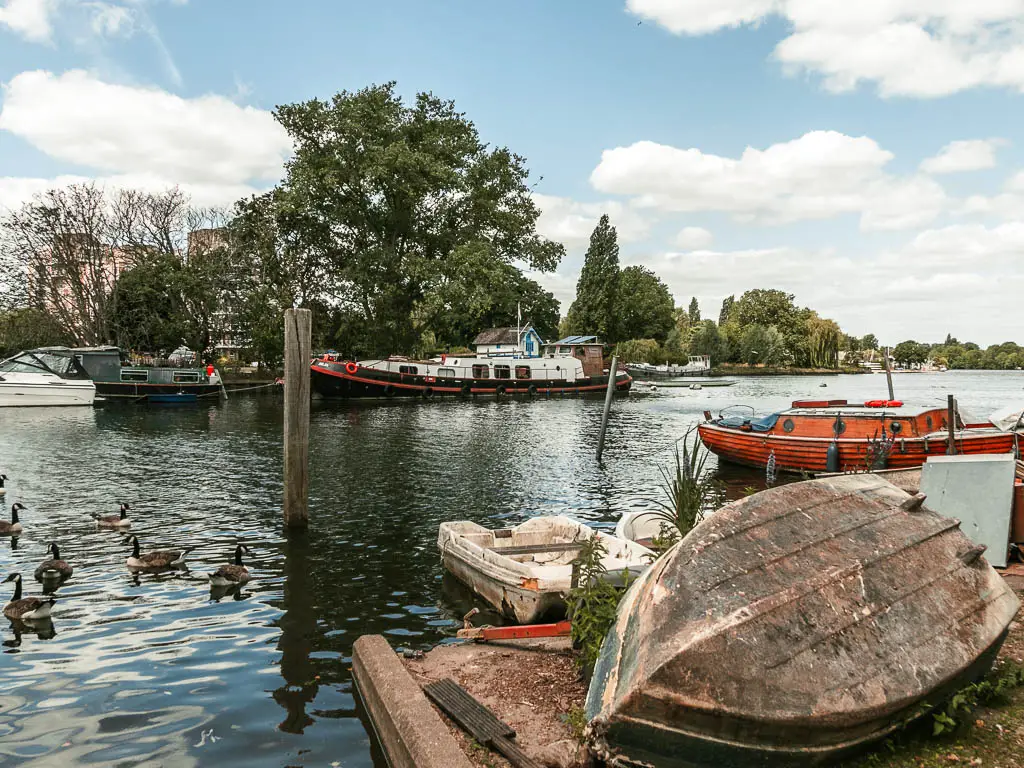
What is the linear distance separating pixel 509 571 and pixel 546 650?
157cm

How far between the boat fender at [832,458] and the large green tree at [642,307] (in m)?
73.2

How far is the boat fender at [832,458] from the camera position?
1775 centimetres

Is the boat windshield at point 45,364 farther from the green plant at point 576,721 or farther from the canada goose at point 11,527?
the green plant at point 576,721

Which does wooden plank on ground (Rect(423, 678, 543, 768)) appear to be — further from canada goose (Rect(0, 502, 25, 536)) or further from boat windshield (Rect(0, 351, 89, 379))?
boat windshield (Rect(0, 351, 89, 379))

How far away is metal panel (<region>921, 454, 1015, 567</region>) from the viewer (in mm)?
8117

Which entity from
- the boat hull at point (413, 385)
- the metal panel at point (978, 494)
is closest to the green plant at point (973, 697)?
the metal panel at point (978, 494)

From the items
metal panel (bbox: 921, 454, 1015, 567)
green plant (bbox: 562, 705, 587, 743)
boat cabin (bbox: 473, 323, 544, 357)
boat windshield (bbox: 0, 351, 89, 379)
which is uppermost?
boat cabin (bbox: 473, 323, 544, 357)

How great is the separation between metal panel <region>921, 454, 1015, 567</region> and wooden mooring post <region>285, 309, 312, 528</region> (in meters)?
9.41

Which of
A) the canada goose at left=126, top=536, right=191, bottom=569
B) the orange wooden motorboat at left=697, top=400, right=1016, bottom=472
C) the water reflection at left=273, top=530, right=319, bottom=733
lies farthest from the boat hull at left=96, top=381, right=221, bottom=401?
the canada goose at left=126, top=536, right=191, bottom=569

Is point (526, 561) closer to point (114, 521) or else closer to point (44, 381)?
point (114, 521)

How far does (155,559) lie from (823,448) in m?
16.0

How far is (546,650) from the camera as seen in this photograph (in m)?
6.48

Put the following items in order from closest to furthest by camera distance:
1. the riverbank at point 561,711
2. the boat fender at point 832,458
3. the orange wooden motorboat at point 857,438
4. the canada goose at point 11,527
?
the riverbank at point 561,711 → the canada goose at point 11,527 → the orange wooden motorboat at point 857,438 → the boat fender at point 832,458

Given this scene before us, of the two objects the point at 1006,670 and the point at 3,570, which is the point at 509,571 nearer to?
the point at 1006,670
